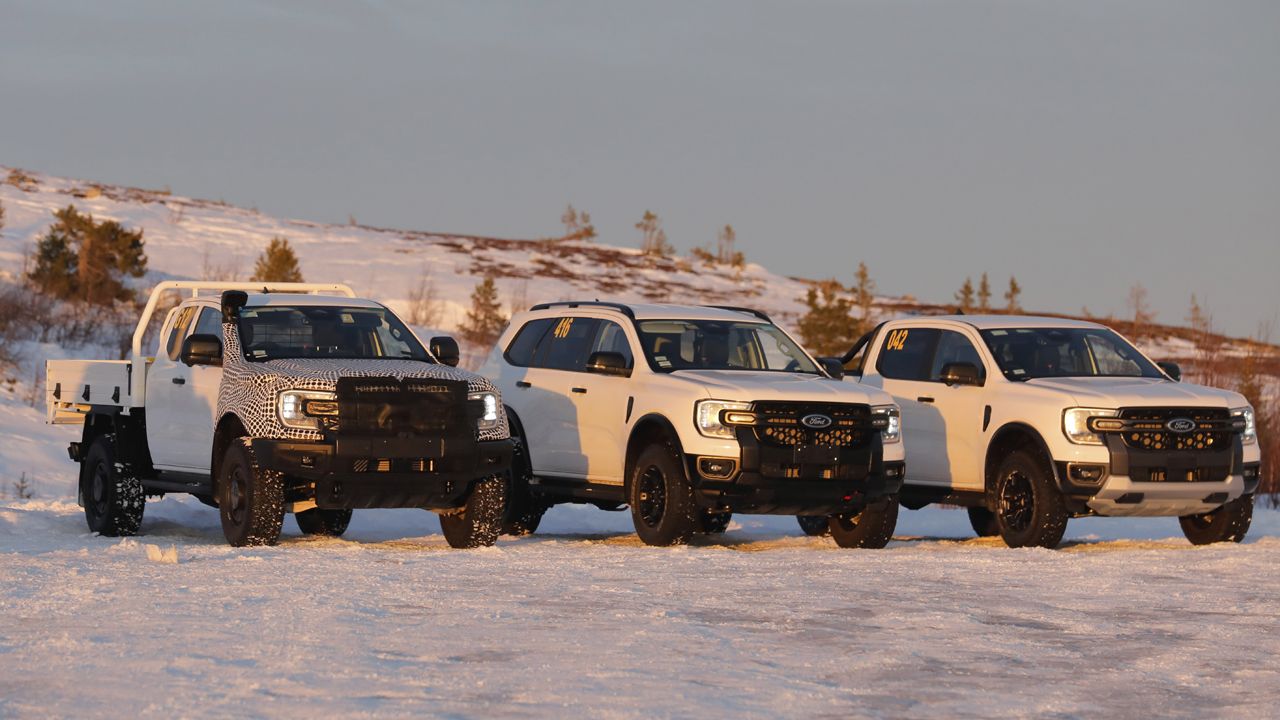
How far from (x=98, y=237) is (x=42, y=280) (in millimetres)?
2602

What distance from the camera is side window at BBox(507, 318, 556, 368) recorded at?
1705 cm

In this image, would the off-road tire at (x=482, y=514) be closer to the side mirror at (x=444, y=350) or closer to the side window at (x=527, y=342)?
Answer: the side mirror at (x=444, y=350)

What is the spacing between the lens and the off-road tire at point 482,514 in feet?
47.2

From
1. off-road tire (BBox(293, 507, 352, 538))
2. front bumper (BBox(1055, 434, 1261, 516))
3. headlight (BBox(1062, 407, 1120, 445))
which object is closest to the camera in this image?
front bumper (BBox(1055, 434, 1261, 516))

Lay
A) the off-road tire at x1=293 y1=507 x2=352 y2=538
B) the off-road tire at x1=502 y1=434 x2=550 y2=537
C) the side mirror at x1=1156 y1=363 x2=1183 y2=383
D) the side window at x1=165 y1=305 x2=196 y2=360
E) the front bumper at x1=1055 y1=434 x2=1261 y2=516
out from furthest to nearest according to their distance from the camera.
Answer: the off-road tire at x1=293 y1=507 x2=352 y2=538, the side mirror at x1=1156 y1=363 x2=1183 y2=383, the off-road tire at x1=502 y1=434 x2=550 y2=537, the side window at x1=165 y1=305 x2=196 y2=360, the front bumper at x1=1055 y1=434 x2=1261 y2=516

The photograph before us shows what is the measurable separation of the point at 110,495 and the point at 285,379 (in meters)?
3.28

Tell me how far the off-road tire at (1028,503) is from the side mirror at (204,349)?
6.53 metres

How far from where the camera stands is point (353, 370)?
13750mm

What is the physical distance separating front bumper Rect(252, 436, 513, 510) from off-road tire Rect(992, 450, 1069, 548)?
14.7 feet

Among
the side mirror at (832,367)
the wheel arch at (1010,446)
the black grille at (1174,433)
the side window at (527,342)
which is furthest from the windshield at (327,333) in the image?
the black grille at (1174,433)

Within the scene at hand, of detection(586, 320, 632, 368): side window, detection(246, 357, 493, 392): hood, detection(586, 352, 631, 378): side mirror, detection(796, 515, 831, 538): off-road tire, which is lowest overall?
detection(796, 515, 831, 538): off-road tire

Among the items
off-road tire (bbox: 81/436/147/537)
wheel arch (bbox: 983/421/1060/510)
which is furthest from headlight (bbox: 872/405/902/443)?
off-road tire (bbox: 81/436/147/537)

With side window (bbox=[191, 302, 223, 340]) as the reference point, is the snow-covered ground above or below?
below

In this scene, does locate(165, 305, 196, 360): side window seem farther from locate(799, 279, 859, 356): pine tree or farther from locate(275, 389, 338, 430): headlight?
locate(799, 279, 859, 356): pine tree
